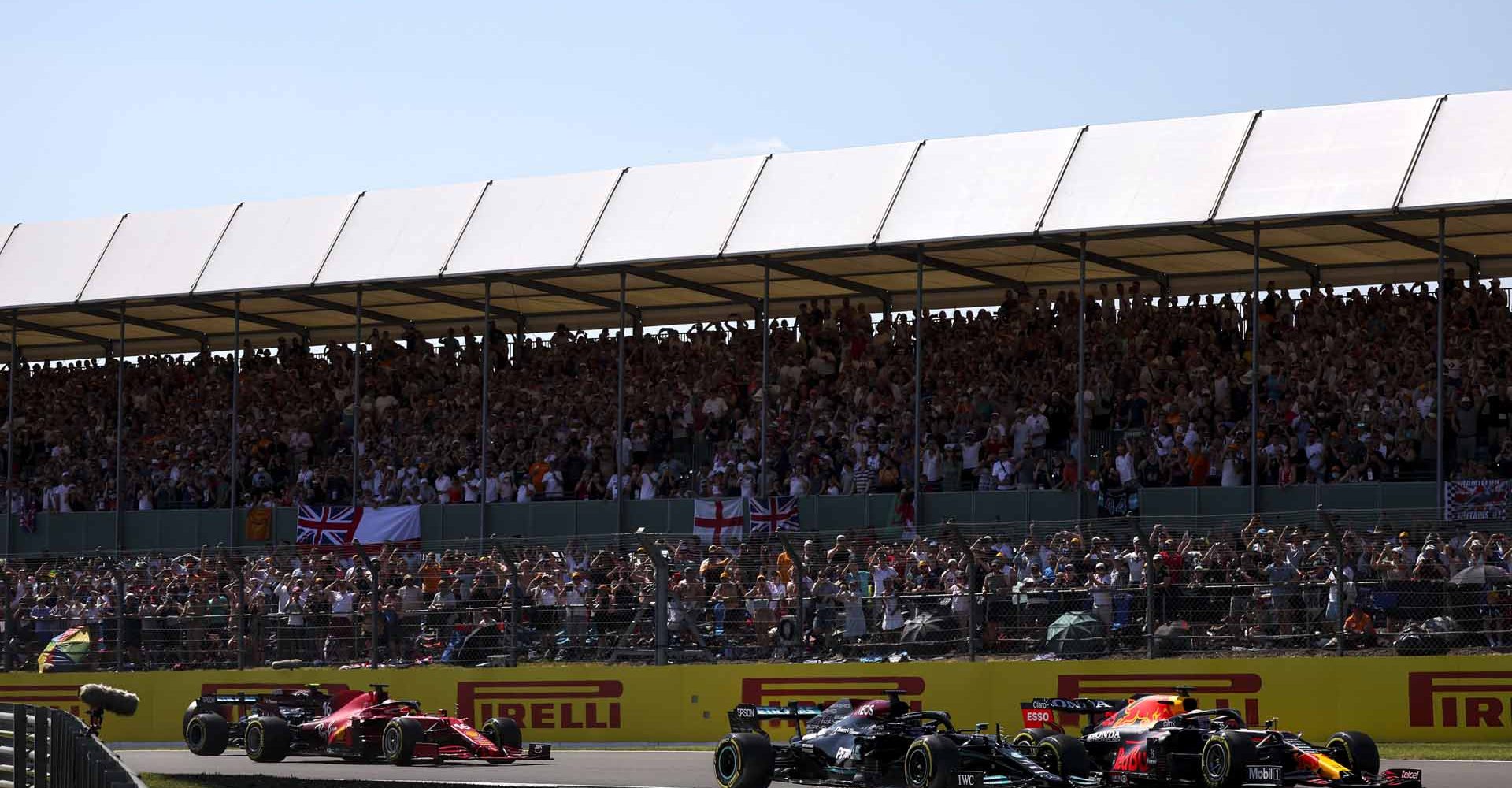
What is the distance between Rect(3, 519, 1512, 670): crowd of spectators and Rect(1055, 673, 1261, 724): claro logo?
0.33 m

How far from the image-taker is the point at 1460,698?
19766mm

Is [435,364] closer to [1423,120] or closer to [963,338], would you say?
[963,338]

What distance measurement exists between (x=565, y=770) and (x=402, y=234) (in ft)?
46.2

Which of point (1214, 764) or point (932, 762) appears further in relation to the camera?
point (932, 762)

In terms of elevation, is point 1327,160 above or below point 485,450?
above

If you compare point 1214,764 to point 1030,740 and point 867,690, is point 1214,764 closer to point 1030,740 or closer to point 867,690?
point 1030,740

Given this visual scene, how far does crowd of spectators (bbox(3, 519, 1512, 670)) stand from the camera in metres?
20.2

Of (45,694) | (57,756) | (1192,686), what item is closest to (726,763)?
(57,756)

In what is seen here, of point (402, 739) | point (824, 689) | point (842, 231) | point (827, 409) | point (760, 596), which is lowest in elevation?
point (402, 739)

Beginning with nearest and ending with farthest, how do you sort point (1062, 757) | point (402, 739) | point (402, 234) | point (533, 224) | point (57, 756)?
point (57, 756) < point (1062, 757) < point (402, 739) < point (533, 224) < point (402, 234)

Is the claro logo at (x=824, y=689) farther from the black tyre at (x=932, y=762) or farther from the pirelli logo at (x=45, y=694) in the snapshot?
the pirelli logo at (x=45, y=694)

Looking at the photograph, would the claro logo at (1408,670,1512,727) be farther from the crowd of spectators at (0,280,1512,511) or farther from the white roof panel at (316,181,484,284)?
the white roof panel at (316,181,484,284)

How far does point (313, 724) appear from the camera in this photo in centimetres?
2127

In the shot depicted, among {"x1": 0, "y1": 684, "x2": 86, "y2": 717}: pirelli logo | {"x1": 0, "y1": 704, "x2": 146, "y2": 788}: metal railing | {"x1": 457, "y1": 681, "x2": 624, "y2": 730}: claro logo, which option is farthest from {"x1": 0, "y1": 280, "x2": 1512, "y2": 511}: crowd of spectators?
{"x1": 0, "y1": 704, "x2": 146, "y2": 788}: metal railing
